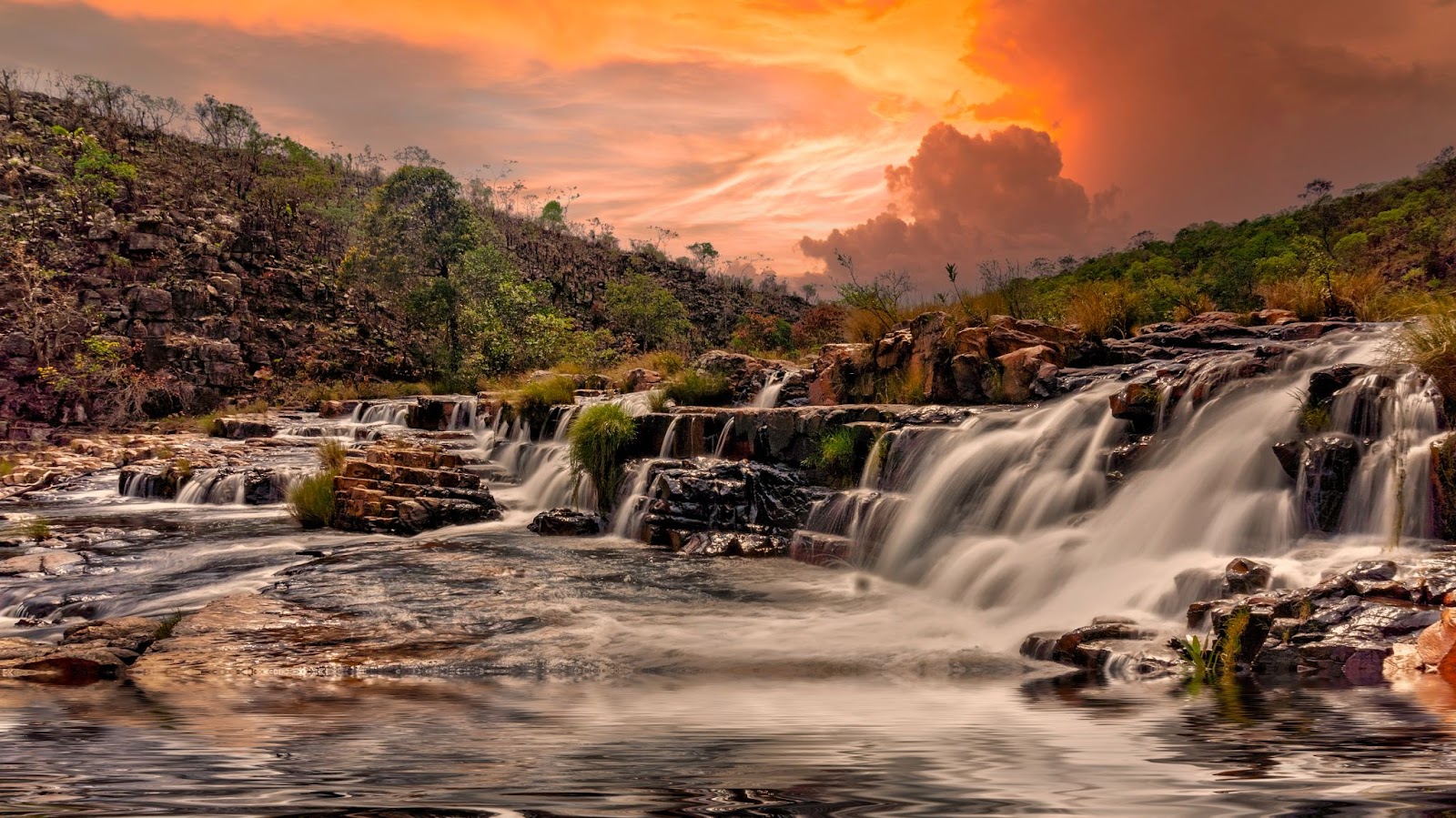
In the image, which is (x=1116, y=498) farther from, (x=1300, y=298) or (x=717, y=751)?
(x=1300, y=298)

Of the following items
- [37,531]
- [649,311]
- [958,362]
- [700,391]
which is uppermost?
[649,311]

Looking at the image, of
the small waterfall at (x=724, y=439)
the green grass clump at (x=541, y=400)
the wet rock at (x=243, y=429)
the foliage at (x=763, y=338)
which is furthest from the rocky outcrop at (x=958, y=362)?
the wet rock at (x=243, y=429)

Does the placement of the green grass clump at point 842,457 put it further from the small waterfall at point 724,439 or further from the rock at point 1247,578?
the rock at point 1247,578

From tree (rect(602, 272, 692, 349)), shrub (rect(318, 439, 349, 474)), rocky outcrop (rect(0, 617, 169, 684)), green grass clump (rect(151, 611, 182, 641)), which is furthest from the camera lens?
tree (rect(602, 272, 692, 349))

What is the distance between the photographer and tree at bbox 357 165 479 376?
47000 millimetres

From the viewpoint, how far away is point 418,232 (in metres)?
47.7

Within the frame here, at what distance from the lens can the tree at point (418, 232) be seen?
47.0m

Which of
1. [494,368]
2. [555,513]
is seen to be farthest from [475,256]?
[555,513]

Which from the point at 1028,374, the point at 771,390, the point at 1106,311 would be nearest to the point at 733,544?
the point at 1028,374

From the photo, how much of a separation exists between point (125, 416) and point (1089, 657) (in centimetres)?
3771

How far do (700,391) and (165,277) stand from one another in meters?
36.8

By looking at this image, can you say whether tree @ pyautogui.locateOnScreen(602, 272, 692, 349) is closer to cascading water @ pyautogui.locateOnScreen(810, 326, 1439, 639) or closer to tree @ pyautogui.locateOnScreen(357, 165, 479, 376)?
tree @ pyautogui.locateOnScreen(357, 165, 479, 376)

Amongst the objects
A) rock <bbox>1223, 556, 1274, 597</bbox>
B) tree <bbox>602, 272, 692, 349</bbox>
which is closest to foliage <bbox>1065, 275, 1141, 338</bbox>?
rock <bbox>1223, 556, 1274, 597</bbox>

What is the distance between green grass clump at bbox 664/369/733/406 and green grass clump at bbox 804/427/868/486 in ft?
18.0
